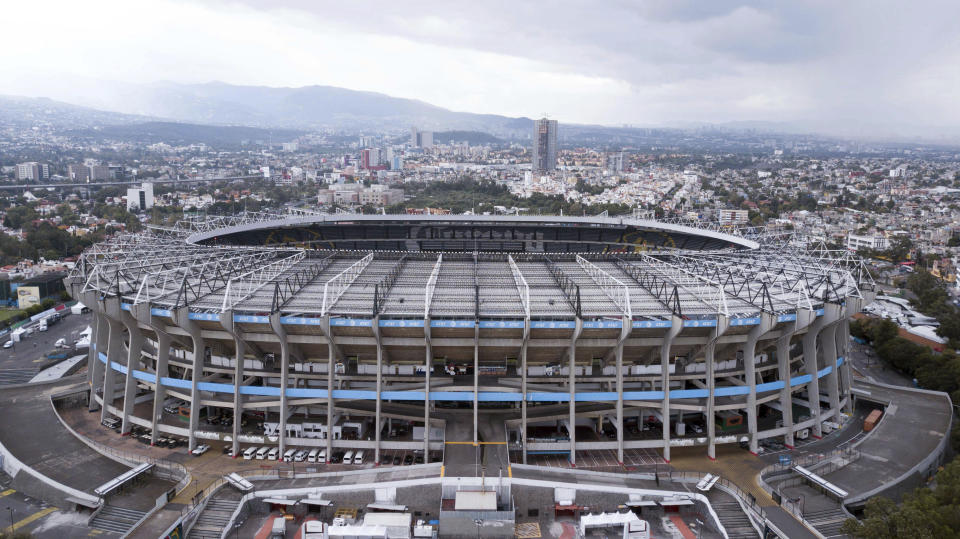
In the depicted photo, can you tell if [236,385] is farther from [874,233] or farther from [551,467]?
[874,233]

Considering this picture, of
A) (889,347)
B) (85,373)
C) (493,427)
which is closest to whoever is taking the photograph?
(493,427)

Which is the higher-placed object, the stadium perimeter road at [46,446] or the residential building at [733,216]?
the residential building at [733,216]

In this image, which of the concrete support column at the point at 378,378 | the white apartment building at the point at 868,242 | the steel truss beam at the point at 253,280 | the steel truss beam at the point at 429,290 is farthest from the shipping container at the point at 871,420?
the white apartment building at the point at 868,242

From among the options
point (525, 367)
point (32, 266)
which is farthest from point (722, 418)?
point (32, 266)

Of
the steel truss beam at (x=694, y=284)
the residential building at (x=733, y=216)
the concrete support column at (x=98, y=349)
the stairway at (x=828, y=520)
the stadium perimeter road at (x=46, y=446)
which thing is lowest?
the stadium perimeter road at (x=46, y=446)

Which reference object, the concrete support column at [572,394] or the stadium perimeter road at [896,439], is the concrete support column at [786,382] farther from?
the concrete support column at [572,394]

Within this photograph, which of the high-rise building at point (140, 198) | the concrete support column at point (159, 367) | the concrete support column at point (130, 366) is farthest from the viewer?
the high-rise building at point (140, 198)

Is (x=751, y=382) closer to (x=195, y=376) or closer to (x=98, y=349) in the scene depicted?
(x=195, y=376)
